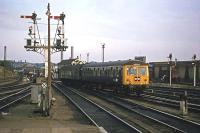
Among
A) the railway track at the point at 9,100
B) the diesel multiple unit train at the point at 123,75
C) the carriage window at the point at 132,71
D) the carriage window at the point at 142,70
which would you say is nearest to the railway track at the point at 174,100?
the diesel multiple unit train at the point at 123,75

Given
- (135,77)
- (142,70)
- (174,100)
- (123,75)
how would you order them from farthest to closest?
(142,70), (135,77), (123,75), (174,100)

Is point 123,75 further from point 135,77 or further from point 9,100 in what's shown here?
point 9,100

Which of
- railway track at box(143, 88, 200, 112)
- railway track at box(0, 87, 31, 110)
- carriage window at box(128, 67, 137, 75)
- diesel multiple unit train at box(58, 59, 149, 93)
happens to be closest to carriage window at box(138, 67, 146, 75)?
diesel multiple unit train at box(58, 59, 149, 93)

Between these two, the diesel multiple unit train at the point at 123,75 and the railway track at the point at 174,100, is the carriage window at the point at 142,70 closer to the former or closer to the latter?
the diesel multiple unit train at the point at 123,75

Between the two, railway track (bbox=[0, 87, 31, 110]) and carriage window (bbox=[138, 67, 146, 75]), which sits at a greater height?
carriage window (bbox=[138, 67, 146, 75])

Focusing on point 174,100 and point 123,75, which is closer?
point 174,100

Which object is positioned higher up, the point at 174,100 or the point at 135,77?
the point at 135,77

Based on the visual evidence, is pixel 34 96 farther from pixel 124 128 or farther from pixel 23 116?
pixel 124 128

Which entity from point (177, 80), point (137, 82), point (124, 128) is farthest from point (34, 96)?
point (177, 80)

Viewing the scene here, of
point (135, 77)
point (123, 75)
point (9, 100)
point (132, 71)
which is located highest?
point (132, 71)

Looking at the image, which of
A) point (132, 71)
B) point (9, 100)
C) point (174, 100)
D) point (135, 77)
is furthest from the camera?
point (132, 71)

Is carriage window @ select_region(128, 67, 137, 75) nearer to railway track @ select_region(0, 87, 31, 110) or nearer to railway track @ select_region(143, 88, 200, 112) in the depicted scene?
railway track @ select_region(143, 88, 200, 112)

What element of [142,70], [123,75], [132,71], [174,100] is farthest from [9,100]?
[174,100]

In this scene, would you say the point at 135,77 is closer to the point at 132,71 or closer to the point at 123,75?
the point at 132,71
